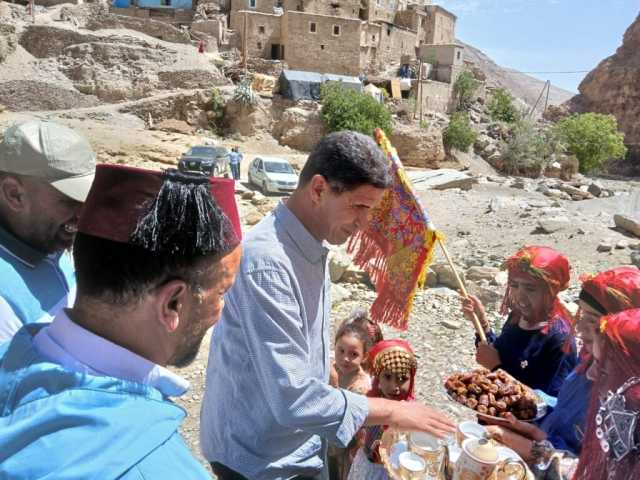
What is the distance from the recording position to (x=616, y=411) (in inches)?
62.8

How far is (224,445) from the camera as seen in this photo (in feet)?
6.37

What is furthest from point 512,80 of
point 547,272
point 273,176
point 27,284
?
point 27,284

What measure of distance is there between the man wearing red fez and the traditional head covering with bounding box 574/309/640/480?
1.43 metres

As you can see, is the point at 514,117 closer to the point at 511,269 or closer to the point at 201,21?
the point at 201,21

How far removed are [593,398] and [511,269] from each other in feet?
4.09

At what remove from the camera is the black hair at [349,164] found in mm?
1930

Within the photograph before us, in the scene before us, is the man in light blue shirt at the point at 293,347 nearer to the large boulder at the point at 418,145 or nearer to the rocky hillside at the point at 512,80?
the large boulder at the point at 418,145

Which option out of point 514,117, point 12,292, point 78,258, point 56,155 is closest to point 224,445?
point 12,292

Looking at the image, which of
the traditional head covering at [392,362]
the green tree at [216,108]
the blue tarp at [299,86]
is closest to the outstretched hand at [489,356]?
the traditional head covering at [392,362]

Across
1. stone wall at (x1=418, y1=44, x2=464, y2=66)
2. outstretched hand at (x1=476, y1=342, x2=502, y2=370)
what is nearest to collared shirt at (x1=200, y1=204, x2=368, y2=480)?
outstretched hand at (x1=476, y1=342, x2=502, y2=370)

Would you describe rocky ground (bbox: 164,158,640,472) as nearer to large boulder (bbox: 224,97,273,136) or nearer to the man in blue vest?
the man in blue vest

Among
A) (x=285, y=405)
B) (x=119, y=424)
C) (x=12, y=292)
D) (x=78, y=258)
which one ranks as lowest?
(x=285, y=405)

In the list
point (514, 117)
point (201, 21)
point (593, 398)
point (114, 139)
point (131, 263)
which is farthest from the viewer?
point (514, 117)

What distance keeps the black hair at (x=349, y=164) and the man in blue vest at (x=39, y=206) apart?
111cm
